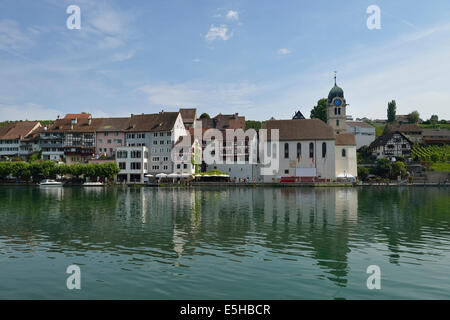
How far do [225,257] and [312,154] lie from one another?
8078 centimetres

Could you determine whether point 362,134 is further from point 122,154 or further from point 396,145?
point 122,154

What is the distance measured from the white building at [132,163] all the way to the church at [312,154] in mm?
33285

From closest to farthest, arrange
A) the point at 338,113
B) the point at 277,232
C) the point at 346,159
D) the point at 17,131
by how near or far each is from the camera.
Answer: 1. the point at 277,232
2. the point at 346,159
3. the point at 338,113
4. the point at 17,131

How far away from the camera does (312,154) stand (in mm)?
93438

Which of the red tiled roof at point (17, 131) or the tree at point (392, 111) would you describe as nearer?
the red tiled roof at point (17, 131)

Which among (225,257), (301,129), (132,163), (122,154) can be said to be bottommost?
(225,257)

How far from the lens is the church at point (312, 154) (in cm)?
9256

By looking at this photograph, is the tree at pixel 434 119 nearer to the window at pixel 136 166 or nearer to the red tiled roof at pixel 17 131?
the window at pixel 136 166

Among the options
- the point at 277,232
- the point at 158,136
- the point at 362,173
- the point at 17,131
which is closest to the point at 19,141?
the point at 17,131

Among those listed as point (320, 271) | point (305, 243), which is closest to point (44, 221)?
point (305, 243)

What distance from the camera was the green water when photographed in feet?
40.0

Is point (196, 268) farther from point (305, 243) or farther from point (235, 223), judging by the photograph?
point (235, 223)

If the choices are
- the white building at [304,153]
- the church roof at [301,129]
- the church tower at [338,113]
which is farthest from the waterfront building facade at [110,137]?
the church tower at [338,113]

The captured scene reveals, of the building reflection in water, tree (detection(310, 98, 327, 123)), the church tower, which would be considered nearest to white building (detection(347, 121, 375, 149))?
tree (detection(310, 98, 327, 123))
